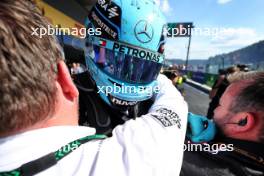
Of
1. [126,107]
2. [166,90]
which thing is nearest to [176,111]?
[166,90]

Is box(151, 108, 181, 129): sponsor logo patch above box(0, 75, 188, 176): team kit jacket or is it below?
above

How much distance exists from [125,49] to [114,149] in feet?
1.66

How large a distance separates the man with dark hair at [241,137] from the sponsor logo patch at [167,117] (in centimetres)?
30

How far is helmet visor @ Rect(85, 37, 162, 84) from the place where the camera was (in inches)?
44.9

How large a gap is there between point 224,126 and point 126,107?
46 centimetres

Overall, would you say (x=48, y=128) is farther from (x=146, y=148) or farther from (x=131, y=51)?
(x=131, y=51)

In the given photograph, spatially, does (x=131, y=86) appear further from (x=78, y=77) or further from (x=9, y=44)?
(x=9, y=44)

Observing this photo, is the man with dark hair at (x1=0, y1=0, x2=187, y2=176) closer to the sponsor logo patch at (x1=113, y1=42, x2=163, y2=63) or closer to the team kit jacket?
the team kit jacket

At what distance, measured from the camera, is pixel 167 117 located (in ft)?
2.87

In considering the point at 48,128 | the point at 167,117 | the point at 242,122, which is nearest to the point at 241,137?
the point at 242,122

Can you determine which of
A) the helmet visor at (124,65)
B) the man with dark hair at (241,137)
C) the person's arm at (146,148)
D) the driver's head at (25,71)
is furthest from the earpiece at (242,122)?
the driver's head at (25,71)

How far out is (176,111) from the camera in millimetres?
955

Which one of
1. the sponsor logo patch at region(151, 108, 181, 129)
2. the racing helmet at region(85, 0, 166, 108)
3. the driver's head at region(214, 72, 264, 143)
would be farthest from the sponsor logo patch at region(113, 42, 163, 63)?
the driver's head at region(214, 72, 264, 143)

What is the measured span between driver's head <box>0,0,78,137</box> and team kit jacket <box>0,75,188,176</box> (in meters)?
0.05
